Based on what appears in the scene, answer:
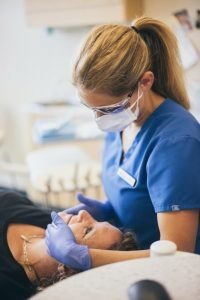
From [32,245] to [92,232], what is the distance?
0.20m

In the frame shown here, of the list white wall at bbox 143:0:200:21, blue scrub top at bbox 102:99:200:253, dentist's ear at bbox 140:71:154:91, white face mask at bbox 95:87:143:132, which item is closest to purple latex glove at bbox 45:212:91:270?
blue scrub top at bbox 102:99:200:253

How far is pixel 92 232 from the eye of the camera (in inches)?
51.3

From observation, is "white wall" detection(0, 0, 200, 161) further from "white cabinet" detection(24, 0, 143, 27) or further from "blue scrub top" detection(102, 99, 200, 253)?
"blue scrub top" detection(102, 99, 200, 253)

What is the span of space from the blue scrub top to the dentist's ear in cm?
8

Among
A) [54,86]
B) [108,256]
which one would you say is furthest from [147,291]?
[54,86]

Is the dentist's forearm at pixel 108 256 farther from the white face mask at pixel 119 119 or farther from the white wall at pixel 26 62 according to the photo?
the white wall at pixel 26 62

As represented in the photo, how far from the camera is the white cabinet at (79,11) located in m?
1.94

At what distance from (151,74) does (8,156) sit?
2030 millimetres

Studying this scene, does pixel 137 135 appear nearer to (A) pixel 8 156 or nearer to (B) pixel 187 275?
(B) pixel 187 275

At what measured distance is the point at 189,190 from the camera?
44.1 inches

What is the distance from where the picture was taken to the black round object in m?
0.57

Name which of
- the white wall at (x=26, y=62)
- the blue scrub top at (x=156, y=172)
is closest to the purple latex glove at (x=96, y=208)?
the blue scrub top at (x=156, y=172)

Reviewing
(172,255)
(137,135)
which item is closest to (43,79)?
(137,135)

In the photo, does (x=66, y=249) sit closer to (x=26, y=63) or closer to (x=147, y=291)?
(x=147, y=291)
